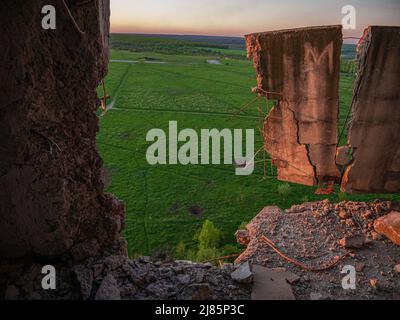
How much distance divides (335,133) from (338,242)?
1.76 metres

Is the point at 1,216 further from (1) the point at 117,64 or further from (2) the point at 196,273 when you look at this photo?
(1) the point at 117,64

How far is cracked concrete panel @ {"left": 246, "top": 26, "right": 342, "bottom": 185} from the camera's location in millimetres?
5035

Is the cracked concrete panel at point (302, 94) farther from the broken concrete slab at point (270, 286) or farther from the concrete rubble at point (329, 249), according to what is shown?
the broken concrete slab at point (270, 286)

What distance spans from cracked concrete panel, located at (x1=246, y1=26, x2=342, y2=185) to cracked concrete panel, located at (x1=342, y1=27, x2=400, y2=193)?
1.01ft

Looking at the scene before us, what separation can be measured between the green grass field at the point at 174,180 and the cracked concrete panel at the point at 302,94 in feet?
5.30

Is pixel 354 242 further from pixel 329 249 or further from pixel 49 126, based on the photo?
pixel 49 126

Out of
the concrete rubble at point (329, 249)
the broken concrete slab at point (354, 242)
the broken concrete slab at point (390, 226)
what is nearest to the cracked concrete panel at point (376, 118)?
the broken concrete slab at point (390, 226)

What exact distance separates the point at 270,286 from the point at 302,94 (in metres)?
2.84

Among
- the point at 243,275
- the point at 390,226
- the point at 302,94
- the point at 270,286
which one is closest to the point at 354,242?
the point at 390,226

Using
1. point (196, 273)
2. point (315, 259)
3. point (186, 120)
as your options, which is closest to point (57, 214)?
point (196, 273)

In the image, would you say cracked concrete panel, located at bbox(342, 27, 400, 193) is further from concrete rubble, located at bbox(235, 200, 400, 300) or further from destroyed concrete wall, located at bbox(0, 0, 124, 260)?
destroyed concrete wall, located at bbox(0, 0, 124, 260)

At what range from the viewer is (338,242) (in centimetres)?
562

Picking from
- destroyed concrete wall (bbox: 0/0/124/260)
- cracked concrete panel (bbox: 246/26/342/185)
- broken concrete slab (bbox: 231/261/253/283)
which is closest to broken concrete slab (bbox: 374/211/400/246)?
cracked concrete panel (bbox: 246/26/342/185)
